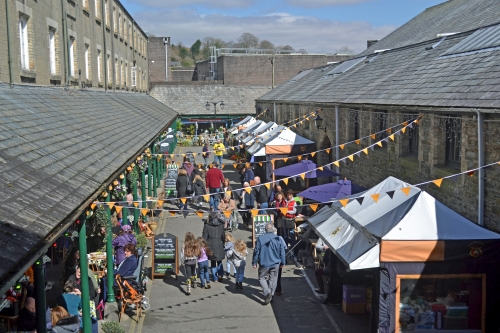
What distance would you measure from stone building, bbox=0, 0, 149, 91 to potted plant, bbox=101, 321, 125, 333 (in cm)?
509

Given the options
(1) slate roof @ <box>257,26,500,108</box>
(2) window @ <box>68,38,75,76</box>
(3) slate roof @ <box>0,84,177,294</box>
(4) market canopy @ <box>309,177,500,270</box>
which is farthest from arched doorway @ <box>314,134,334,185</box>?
(4) market canopy @ <box>309,177,500,270</box>

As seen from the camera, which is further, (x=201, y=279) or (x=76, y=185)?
(x=201, y=279)

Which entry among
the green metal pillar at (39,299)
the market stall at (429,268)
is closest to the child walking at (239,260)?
the market stall at (429,268)

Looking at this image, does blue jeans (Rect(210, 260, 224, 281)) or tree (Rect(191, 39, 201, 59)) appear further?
tree (Rect(191, 39, 201, 59))

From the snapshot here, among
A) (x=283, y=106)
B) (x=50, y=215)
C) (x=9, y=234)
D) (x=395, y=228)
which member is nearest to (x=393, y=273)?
(x=395, y=228)

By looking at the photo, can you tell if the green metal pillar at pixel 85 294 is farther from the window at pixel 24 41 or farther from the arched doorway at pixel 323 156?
the arched doorway at pixel 323 156

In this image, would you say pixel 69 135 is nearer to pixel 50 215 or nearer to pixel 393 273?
pixel 50 215

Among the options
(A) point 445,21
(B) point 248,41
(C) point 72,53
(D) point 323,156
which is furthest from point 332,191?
(B) point 248,41

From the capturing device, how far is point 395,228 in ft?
28.0

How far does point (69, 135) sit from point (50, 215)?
15.3 ft

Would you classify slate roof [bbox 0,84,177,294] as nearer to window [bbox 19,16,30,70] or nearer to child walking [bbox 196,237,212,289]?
window [bbox 19,16,30,70]

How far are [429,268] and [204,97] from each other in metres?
43.6

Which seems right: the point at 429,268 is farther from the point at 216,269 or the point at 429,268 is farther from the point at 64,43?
the point at 64,43

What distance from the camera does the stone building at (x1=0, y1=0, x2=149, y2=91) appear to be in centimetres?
1262
